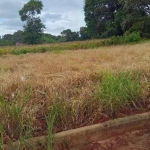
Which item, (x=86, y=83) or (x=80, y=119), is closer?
(x=80, y=119)

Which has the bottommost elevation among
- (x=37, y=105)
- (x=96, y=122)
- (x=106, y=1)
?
(x=96, y=122)

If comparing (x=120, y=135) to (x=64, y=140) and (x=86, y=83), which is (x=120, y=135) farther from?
(x=86, y=83)

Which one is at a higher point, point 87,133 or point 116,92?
point 116,92

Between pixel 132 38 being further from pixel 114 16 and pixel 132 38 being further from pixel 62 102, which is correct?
pixel 62 102

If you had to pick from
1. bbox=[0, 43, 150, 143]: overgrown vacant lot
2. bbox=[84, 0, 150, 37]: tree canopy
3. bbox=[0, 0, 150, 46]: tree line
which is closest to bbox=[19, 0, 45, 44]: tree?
bbox=[0, 0, 150, 46]: tree line

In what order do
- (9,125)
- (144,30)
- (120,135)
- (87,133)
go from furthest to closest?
(144,30)
(120,135)
(87,133)
(9,125)

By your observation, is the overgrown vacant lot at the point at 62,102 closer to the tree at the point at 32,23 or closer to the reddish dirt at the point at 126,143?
the reddish dirt at the point at 126,143

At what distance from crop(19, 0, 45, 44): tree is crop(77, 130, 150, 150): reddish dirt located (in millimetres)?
44829

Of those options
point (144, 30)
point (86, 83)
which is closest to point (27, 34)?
point (144, 30)

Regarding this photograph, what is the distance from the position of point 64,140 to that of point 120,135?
1.87ft

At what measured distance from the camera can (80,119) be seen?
7.52 ft

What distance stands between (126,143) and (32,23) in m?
46.4

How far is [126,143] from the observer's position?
215cm

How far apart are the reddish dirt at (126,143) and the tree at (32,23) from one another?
44829mm
